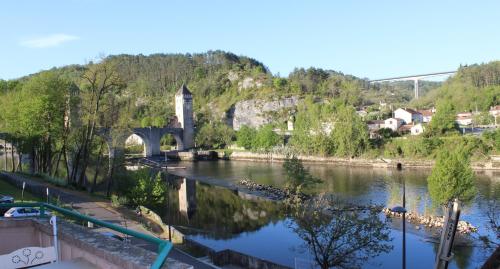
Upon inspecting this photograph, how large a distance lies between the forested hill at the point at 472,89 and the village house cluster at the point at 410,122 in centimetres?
379

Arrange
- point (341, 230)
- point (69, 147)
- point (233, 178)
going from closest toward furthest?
1. point (341, 230)
2. point (69, 147)
3. point (233, 178)

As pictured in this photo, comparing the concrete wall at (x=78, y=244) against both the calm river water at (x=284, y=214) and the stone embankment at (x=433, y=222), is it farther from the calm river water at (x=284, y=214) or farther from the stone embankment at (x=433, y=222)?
the stone embankment at (x=433, y=222)

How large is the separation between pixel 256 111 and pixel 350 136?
4636cm

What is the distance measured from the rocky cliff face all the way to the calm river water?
169ft

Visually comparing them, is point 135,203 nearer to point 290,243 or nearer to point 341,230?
point 290,243

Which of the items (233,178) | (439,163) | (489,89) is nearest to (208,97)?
(489,89)

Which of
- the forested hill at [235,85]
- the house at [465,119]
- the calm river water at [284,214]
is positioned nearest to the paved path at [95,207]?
the calm river water at [284,214]

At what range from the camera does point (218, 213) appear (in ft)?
93.4

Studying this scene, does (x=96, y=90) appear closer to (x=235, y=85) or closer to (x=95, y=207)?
(x=95, y=207)

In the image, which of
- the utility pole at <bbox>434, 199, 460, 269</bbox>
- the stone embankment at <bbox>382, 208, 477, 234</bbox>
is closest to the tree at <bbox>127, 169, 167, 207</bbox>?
the stone embankment at <bbox>382, 208, 477, 234</bbox>

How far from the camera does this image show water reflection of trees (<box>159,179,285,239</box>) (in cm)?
2431

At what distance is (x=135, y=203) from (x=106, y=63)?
27.2 ft

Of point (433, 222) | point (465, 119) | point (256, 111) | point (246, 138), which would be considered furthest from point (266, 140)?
point (433, 222)

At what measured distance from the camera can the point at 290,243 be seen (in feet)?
69.3
